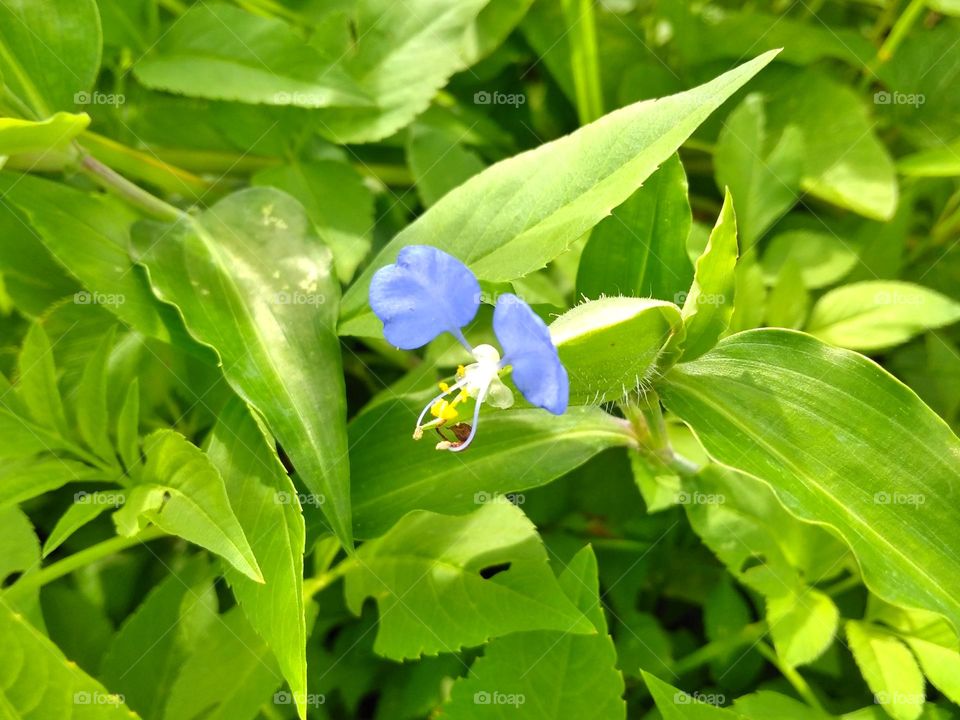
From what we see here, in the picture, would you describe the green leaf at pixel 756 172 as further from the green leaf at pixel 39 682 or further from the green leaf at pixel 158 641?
the green leaf at pixel 39 682

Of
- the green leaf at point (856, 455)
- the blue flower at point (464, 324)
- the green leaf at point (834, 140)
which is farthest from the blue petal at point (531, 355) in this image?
the green leaf at point (834, 140)

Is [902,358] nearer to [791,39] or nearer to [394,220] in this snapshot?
[791,39]

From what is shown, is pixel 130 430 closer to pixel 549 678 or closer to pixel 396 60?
pixel 549 678

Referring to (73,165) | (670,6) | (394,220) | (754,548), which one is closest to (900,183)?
(670,6)

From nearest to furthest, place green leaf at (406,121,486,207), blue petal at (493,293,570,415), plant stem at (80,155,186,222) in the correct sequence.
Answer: blue petal at (493,293,570,415) < plant stem at (80,155,186,222) < green leaf at (406,121,486,207)

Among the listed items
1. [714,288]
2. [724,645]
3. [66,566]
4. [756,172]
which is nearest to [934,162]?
[756,172]

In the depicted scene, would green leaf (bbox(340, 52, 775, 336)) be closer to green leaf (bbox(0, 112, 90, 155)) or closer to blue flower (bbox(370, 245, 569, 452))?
blue flower (bbox(370, 245, 569, 452))

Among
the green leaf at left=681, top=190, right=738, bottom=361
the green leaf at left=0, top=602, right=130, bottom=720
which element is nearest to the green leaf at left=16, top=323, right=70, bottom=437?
the green leaf at left=0, top=602, right=130, bottom=720
